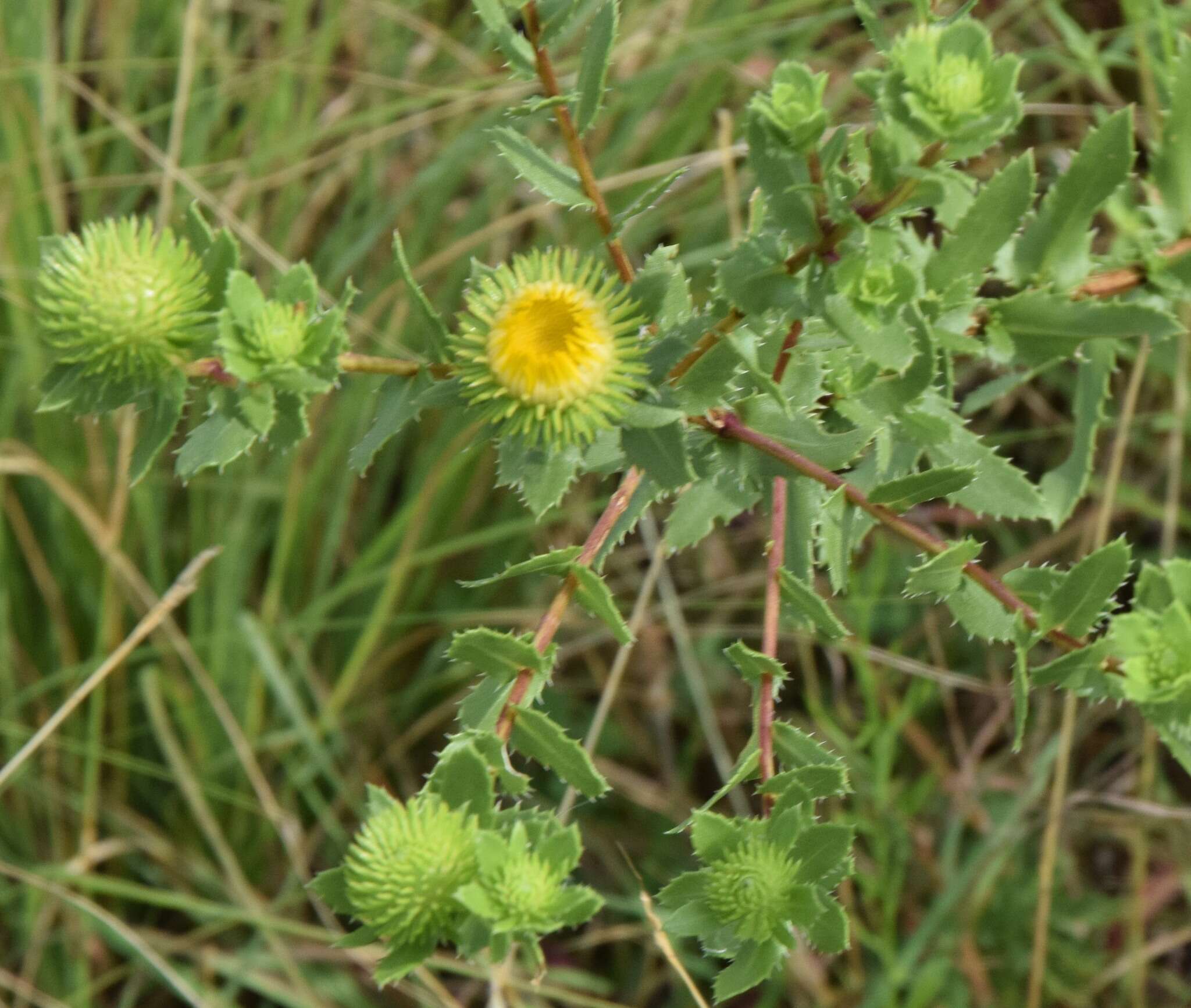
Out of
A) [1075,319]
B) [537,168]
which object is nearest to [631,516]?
[537,168]

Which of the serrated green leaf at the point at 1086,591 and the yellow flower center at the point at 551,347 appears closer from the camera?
the yellow flower center at the point at 551,347

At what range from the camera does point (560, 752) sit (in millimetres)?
931

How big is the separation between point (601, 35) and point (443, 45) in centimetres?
146

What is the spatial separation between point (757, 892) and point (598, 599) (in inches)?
9.0

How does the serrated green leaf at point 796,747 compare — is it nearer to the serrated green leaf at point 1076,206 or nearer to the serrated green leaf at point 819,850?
the serrated green leaf at point 819,850

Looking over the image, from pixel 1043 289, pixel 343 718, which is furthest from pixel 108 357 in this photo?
pixel 343 718

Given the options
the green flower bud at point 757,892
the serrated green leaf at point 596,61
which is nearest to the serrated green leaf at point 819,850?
the green flower bud at point 757,892

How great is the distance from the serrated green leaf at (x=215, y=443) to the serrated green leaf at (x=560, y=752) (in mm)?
280

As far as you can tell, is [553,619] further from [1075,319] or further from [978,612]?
[1075,319]

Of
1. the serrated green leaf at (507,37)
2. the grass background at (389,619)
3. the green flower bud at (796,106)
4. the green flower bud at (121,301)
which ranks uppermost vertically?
the serrated green leaf at (507,37)

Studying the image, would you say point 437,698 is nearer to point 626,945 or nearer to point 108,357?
point 626,945

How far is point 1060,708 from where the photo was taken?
2.26 metres

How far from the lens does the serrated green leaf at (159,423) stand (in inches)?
35.9

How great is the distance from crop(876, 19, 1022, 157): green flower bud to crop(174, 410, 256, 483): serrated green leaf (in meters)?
0.50
